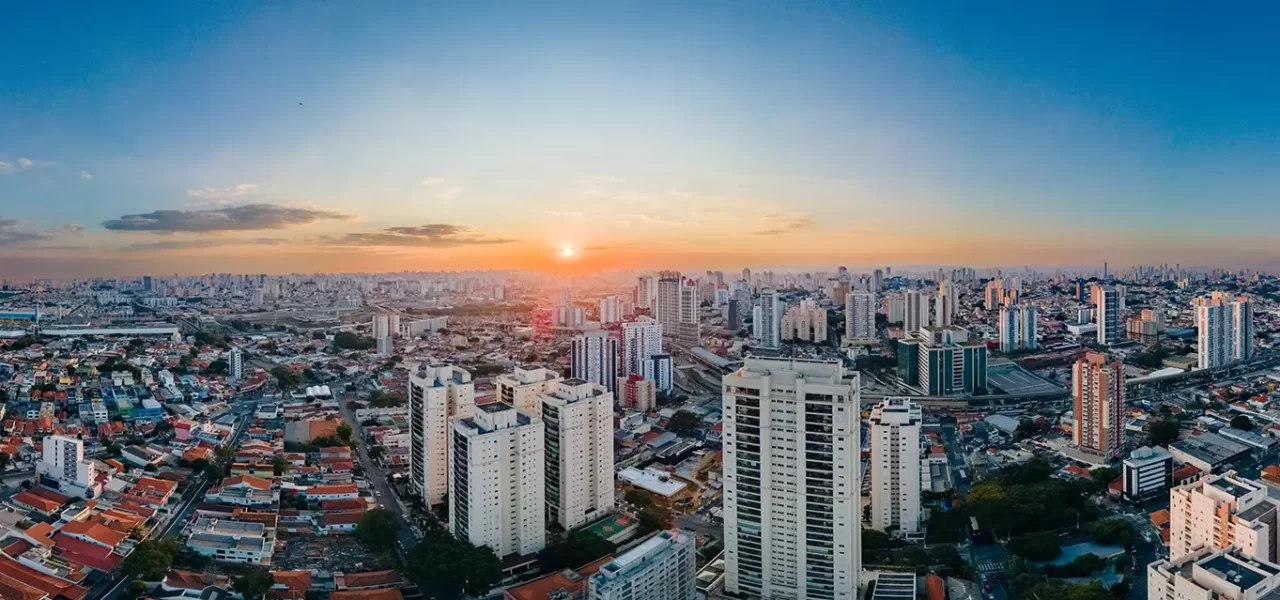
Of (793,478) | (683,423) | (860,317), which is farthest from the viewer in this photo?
(860,317)

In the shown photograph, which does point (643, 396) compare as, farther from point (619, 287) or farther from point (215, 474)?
point (619, 287)

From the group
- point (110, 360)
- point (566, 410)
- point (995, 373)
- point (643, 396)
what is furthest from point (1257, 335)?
point (110, 360)

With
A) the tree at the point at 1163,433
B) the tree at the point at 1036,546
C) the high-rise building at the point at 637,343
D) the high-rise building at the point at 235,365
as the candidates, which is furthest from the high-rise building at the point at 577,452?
the high-rise building at the point at 235,365

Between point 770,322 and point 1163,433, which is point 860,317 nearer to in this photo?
point 770,322

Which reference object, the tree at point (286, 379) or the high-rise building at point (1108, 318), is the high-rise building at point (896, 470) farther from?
the high-rise building at point (1108, 318)

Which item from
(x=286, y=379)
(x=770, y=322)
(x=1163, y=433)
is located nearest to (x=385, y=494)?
(x=286, y=379)

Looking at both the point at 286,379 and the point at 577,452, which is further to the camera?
the point at 286,379
